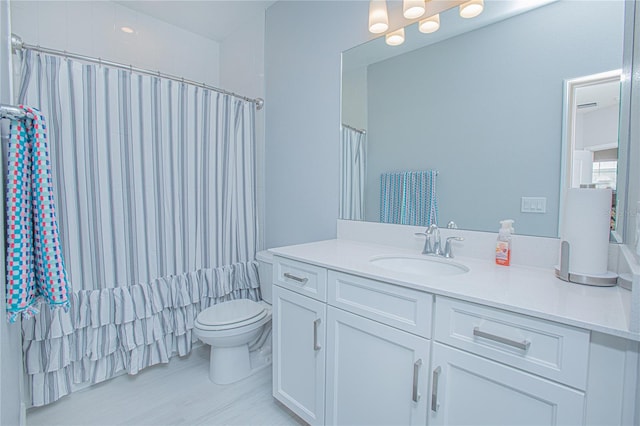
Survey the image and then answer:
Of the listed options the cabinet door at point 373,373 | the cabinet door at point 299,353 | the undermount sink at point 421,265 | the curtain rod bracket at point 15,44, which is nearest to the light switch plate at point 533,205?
the undermount sink at point 421,265

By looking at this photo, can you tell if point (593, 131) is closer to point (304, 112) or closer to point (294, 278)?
point (294, 278)

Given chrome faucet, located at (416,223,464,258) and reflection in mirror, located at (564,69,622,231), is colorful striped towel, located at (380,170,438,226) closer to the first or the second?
chrome faucet, located at (416,223,464,258)

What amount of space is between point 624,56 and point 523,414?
1161 millimetres

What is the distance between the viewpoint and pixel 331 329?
1.27 meters

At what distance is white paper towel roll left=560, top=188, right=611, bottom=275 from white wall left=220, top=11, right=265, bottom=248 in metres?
1.97

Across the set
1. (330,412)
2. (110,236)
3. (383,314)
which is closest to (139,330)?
(110,236)

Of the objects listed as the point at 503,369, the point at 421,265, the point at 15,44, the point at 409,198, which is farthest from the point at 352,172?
the point at 15,44

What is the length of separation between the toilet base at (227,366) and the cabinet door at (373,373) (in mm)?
795

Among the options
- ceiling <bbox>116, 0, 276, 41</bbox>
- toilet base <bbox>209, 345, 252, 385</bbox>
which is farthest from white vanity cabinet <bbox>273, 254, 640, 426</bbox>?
ceiling <bbox>116, 0, 276, 41</bbox>

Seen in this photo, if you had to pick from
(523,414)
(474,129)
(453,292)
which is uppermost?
(474,129)

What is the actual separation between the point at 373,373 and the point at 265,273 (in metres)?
1.19

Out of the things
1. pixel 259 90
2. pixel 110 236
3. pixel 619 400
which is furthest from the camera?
pixel 259 90

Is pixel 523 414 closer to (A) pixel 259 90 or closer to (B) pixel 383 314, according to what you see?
(B) pixel 383 314

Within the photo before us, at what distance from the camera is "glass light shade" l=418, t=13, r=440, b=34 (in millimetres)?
1458
